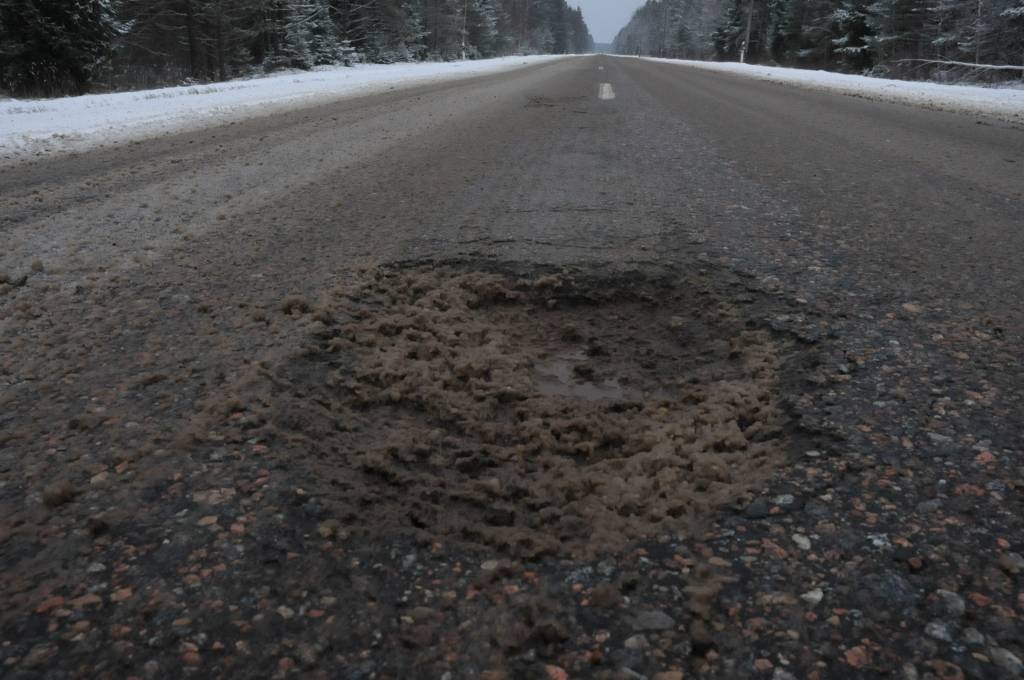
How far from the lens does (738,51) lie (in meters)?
57.7

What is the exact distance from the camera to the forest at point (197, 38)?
16.5 m

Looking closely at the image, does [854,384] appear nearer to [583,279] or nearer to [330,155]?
[583,279]

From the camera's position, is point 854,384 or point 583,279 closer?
point 854,384

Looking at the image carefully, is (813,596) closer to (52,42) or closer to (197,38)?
(52,42)

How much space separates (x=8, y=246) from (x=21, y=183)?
2152 mm

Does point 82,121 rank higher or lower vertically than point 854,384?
higher

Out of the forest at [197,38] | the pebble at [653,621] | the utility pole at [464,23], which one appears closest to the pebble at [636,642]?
the pebble at [653,621]

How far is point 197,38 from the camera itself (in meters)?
24.7

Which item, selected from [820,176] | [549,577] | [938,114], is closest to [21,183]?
[549,577]

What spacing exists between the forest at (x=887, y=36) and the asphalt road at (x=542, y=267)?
18898mm

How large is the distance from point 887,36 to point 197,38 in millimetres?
30437

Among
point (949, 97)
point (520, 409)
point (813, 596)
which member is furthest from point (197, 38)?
point (813, 596)

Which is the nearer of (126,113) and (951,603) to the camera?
(951,603)

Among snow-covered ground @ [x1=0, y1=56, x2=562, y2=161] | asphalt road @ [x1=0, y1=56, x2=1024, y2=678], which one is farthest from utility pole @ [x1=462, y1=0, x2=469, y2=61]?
asphalt road @ [x1=0, y1=56, x2=1024, y2=678]
